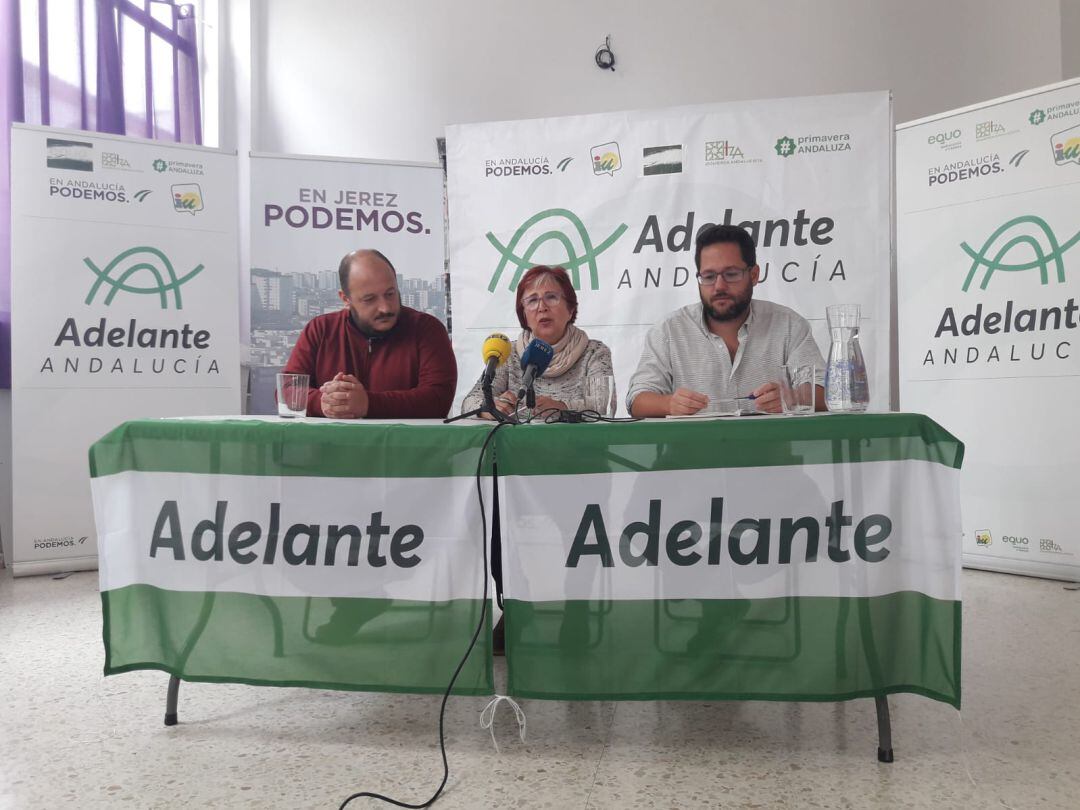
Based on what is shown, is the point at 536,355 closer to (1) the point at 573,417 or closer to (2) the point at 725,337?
(1) the point at 573,417

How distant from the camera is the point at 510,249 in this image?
398 centimetres

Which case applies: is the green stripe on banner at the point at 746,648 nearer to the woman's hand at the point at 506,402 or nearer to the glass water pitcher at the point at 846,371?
the glass water pitcher at the point at 846,371

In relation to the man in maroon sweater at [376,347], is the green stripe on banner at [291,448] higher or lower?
lower

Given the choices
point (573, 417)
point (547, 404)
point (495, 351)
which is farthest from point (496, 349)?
point (547, 404)

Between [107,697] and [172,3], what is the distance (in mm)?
4163

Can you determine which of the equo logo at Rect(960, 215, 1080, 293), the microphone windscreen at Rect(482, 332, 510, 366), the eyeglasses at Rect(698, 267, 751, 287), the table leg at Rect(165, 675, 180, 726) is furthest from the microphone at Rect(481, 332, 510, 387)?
the equo logo at Rect(960, 215, 1080, 293)

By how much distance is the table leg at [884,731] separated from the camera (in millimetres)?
1637

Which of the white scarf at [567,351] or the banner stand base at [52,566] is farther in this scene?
the banner stand base at [52,566]

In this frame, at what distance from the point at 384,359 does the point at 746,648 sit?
1.55 m

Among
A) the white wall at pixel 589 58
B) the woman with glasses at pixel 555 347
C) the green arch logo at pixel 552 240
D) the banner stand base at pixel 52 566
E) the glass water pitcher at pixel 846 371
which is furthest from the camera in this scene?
the white wall at pixel 589 58

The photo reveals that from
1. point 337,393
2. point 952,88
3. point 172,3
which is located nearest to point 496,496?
point 337,393

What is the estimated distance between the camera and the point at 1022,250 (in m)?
3.43

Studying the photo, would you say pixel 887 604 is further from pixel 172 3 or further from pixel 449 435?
pixel 172 3

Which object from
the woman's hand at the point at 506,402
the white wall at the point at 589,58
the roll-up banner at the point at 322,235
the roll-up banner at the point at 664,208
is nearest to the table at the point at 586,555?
the woman's hand at the point at 506,402
